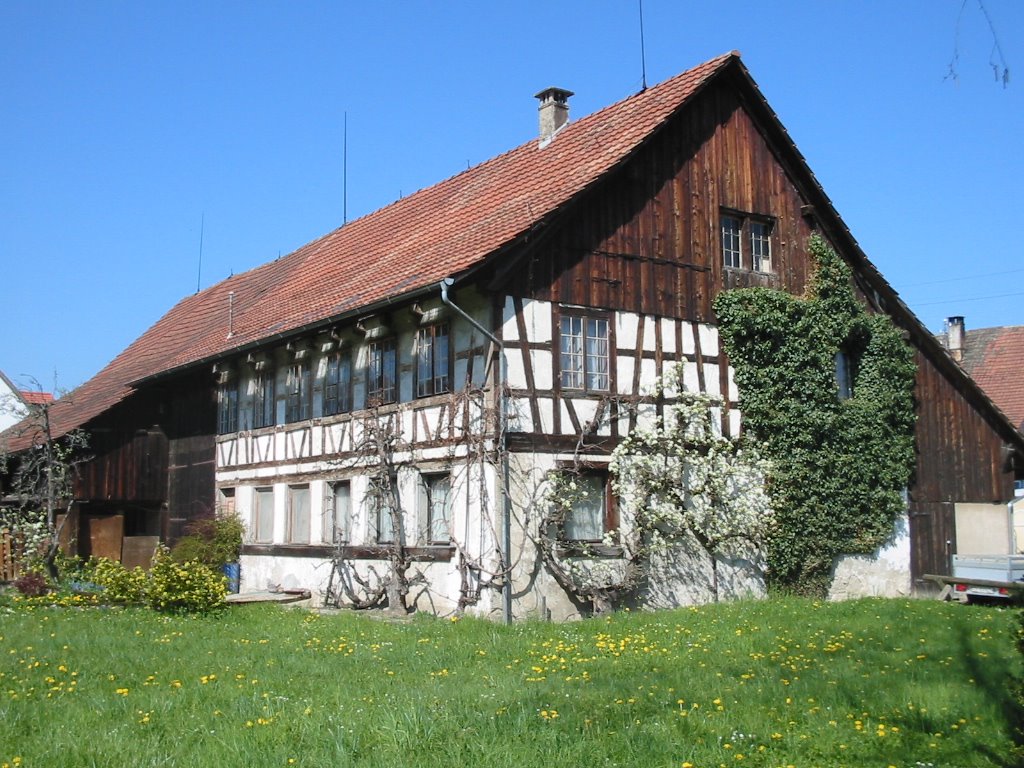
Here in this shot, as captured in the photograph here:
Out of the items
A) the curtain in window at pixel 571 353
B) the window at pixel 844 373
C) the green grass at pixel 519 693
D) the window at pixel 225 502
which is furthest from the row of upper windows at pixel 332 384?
the window at pixel 844 373

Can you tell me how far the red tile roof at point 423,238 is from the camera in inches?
757

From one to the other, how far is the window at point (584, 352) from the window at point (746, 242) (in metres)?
3.40

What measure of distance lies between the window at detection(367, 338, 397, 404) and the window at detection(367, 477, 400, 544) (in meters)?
1.52

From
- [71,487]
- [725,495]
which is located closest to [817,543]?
[725,495]

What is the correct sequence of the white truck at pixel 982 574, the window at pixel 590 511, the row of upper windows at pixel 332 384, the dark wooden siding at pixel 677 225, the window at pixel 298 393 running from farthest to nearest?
1. the window at pixel 298 393
2. the white truck at pixel 982 574
3. the row of upper windows at pixel 332 384
4. the dark wooden siding at pixel 677 225
5. the window at pixel 590 511

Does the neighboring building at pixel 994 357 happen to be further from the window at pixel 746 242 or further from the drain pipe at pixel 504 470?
the drain pipe at pixel 504 470

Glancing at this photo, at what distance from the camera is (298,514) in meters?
23.8

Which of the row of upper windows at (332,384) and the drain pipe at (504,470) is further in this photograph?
the row of upper windows at (332,384)

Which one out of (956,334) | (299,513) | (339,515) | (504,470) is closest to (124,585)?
(339,515)

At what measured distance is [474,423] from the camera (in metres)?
18.3

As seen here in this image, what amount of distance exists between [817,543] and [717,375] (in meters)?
3.68

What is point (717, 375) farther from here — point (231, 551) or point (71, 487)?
point (71, 487)

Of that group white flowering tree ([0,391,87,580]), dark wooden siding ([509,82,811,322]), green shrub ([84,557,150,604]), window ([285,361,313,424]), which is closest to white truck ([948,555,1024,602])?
dark wooden siding ([509,82,811,322])

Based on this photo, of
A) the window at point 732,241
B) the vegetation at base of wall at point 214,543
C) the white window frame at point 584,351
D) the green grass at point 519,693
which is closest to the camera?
the green grass at point 519,693
